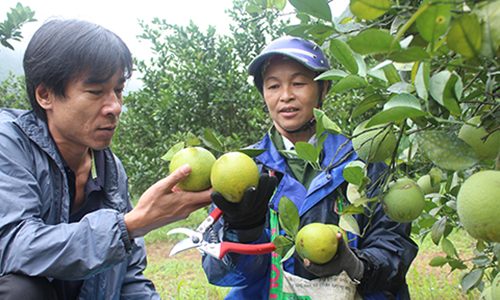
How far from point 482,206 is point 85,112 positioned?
57.1 inches

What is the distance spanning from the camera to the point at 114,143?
438 cm

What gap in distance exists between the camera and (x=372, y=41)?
52cm

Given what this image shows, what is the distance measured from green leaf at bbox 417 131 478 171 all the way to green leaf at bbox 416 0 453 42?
203 millimetres

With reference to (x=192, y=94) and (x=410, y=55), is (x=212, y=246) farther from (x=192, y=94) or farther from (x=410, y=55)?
(x=192, y=94)

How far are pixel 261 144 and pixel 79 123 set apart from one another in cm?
88

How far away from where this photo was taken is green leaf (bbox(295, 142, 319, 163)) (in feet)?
2.81

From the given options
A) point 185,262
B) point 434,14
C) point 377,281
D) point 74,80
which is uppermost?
point 434,14

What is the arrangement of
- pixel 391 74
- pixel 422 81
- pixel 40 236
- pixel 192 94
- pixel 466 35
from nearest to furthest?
pixel 466 35 < pixel 422 81 < pixel 391 74 < pixel 40 236 < pixel 192 94

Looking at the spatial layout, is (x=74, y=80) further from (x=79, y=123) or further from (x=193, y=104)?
(x=193, y=104)

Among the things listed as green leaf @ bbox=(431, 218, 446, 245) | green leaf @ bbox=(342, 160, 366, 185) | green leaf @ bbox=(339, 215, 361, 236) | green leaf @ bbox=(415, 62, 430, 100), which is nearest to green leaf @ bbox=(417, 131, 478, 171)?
green leaf @ bbox=(415, 62, 430, 100)

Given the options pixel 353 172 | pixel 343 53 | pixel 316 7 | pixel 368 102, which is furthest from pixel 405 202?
pixel 316 7

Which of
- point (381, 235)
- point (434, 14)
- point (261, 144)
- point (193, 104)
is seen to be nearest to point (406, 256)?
point (381, 235)

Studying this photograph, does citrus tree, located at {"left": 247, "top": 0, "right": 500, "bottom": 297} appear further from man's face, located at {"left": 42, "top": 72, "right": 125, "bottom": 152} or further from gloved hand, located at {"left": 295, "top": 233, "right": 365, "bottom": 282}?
man's face, located at {"left": 42, "top": 72, "right": 125, "bottom": 152}

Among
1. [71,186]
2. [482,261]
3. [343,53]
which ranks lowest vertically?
[482,261]
